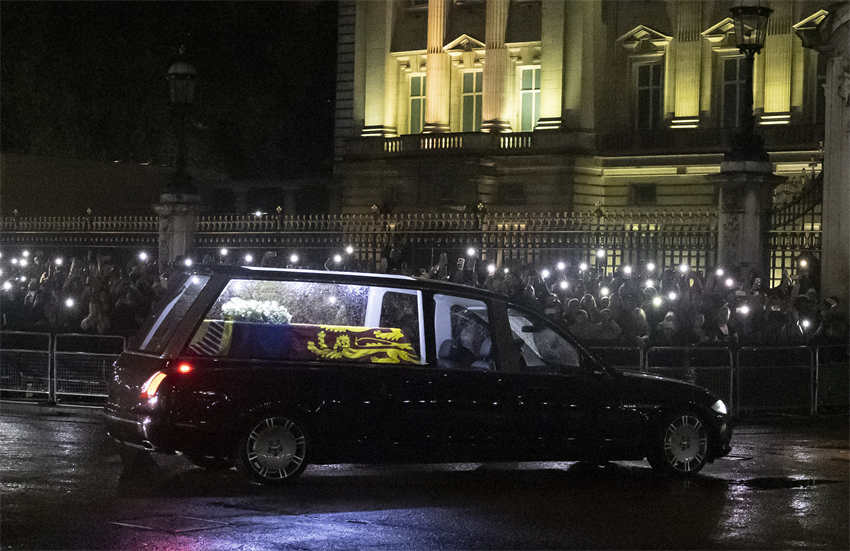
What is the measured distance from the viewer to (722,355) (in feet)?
65.2

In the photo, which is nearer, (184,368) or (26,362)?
(184,368)

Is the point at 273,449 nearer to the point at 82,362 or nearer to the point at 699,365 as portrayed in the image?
the point at 699,365

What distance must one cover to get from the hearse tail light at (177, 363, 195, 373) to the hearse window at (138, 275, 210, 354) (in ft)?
1.22

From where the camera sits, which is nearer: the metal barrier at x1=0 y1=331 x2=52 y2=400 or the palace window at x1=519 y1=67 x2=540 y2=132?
the metal barrier at x1=0 y1=331 x2=52 y2=400

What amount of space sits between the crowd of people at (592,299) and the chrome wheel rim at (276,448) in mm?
5200

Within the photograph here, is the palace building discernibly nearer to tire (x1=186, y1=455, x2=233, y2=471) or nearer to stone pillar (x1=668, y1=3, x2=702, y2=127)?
stone pillar (x1=668, y1=3, x2=702, y2=127)

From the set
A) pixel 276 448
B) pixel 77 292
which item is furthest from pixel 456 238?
pixel 276 448

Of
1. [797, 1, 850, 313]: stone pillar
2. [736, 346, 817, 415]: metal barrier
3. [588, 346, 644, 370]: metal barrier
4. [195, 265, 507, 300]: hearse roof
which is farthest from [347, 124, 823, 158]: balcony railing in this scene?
[195, 265, 507, 300]: hearse roof

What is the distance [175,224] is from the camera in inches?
1225

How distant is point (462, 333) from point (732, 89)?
38106mm

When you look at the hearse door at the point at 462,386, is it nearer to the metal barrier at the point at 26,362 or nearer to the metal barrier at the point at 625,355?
the metal barrier at the point at 625,355

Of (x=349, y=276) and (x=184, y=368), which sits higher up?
(x=349, y=276)

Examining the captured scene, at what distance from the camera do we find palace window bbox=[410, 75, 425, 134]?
55.2 metres

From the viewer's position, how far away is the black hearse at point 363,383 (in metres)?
13.2
